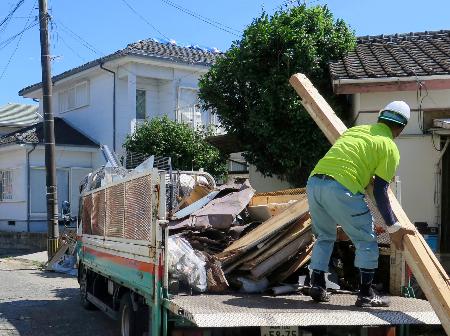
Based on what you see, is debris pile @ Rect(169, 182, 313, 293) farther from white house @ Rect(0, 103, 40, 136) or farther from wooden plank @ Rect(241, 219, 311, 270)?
white house @ Rect(0, 103, 40, 136)

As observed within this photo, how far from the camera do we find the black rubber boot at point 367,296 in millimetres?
4637

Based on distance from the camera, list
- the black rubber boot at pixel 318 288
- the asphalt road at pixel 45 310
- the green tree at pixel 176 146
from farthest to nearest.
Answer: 1. the green tree at pixel 176 146
2. the asphalt road at pixel 45 310
3. the black rubber boot at pixel 318 288

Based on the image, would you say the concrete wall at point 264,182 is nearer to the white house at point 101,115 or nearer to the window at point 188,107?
the white house at point 101,115

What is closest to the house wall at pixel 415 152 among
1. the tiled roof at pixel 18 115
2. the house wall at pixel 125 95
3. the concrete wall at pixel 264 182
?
the concrete wall at pixel 264 182

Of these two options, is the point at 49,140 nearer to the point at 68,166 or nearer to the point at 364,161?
the point at 68,166

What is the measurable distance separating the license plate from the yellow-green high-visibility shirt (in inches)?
47.5

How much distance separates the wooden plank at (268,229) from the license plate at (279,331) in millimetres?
1227

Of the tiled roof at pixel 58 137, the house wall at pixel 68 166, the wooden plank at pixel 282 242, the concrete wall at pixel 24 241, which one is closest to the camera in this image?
the wooden plank at pixel 282 242

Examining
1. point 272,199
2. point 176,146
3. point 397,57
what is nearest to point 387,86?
point 397,57

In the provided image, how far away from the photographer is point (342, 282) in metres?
5.70

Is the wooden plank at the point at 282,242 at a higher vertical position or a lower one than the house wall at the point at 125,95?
lower

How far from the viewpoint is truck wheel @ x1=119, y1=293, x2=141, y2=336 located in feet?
18.7

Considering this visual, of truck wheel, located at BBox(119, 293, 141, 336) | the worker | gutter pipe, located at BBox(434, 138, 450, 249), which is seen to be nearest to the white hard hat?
the worker

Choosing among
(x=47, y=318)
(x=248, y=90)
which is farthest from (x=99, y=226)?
(x=248, y=90)
